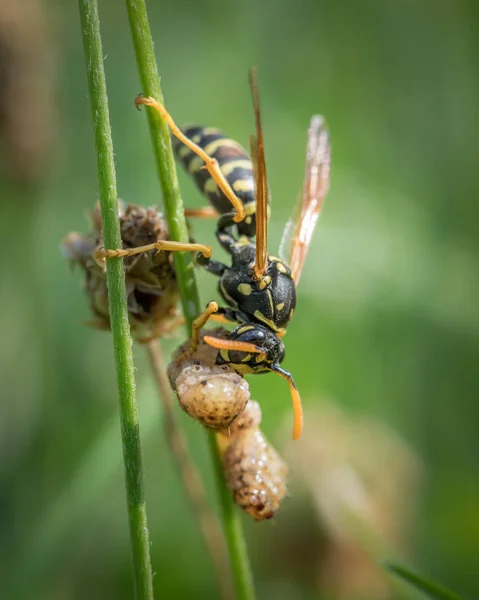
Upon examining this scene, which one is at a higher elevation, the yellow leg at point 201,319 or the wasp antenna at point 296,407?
the yellow leg at point 201,319

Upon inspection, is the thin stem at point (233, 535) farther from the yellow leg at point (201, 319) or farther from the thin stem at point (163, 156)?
the thin stem at point (163, 156)

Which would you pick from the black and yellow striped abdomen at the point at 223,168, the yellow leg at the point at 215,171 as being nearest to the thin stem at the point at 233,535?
the yellow leg at the point at 215,171

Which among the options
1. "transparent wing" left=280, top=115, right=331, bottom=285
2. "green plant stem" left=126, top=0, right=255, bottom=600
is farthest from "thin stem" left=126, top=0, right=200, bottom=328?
"transparent wing" left=280, top=115, right=331, bottom=285

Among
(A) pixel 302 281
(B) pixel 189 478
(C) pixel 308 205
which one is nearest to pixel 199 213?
(C) pixel 308 205

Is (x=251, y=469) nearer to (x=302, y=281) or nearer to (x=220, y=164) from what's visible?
(x=220, y=164)

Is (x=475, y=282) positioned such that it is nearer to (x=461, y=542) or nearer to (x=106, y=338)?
(x=461, y=542)

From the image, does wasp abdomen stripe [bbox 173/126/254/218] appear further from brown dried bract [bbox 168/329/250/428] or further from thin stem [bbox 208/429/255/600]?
thin stem [bbox 208/429/255/600]
